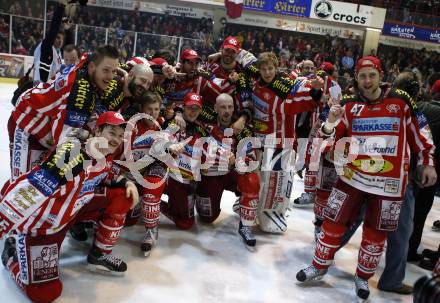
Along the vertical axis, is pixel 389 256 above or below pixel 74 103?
below

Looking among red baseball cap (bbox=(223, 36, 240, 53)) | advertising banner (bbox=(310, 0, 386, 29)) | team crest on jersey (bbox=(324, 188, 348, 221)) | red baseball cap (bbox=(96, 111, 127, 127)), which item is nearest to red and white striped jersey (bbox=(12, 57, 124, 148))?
red baseball cap (bbox=(96, 111, 127, 127))

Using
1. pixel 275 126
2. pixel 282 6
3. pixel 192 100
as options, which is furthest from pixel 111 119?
pixel 282 6

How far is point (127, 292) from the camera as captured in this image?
2641 millimetres

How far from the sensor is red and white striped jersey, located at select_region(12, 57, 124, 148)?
268 centimetres

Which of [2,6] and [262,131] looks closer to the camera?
[262,131]

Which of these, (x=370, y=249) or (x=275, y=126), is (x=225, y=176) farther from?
(x=370, y=249)

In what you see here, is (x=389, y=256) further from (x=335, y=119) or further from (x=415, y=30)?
(x=415, y=30)

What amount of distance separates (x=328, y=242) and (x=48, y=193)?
68.7 inches

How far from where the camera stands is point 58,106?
2746 mm

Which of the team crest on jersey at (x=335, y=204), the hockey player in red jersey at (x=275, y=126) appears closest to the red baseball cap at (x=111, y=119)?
the team crest on jersey at (x=335, y=204)

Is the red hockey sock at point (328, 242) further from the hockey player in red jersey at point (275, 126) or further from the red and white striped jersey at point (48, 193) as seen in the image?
the red and white striped jersey at point (48, 193)

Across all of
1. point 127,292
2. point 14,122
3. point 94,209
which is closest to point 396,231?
point 127,292

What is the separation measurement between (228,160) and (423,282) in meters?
2.49

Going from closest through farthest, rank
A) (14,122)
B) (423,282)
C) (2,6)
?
(423,282) → (14,122) → (2,6)
